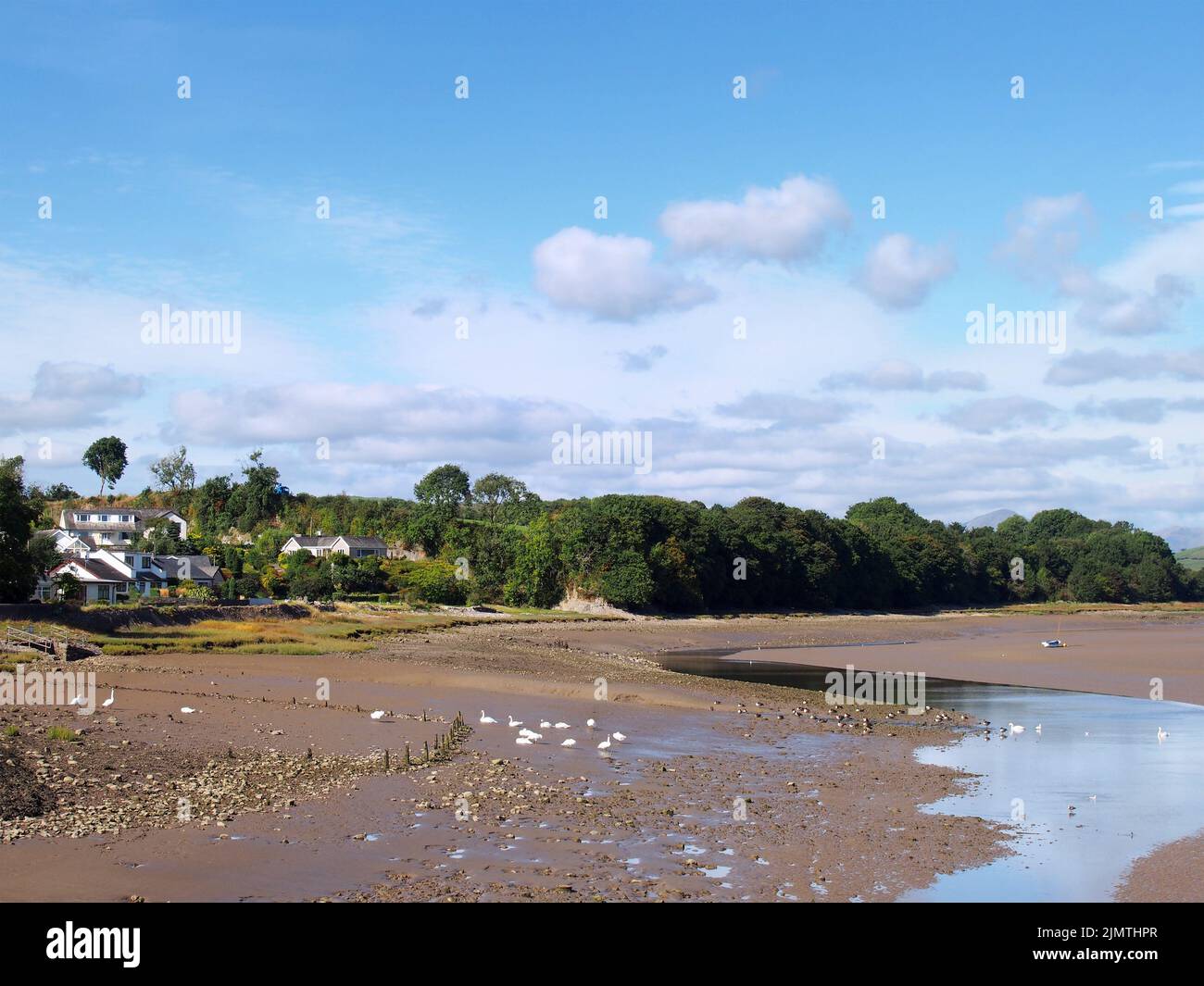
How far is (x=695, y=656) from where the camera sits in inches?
2420

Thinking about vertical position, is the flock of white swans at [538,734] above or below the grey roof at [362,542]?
below

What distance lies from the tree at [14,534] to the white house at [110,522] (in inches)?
2267

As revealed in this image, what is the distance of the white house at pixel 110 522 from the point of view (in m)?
116

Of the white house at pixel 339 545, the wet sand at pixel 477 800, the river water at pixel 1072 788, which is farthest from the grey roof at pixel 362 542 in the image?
the river water at pixel 1072 788

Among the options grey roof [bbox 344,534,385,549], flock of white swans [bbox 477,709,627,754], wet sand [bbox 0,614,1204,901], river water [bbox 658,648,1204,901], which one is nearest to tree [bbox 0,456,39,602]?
wet sand [bbox 0,614,1204,901]

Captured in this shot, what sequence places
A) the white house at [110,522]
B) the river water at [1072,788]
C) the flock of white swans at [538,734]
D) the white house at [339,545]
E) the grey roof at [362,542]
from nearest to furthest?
the river water at [1072,788] < the flock of white swans at [538,734] < the white house at [339,545] < the grey roof at [362,542] < the white house at [110,522]

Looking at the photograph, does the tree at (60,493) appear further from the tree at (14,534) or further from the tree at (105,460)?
the tree at (14,534)

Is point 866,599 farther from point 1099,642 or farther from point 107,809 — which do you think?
point 107,809

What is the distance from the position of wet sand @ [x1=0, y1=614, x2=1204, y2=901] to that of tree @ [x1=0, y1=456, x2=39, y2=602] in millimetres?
19486

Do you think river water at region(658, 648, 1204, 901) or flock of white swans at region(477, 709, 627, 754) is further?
flock of white swans at region(477, 709, 627, 754)

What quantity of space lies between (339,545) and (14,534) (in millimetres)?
58409

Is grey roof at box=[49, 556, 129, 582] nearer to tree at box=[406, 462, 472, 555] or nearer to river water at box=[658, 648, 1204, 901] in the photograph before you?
tree at box=[406, 462, 472, 555]

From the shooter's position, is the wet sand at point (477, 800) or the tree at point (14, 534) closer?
the wet sand at point (477, 800)

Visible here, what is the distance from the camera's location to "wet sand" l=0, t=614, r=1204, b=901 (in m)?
14.0
